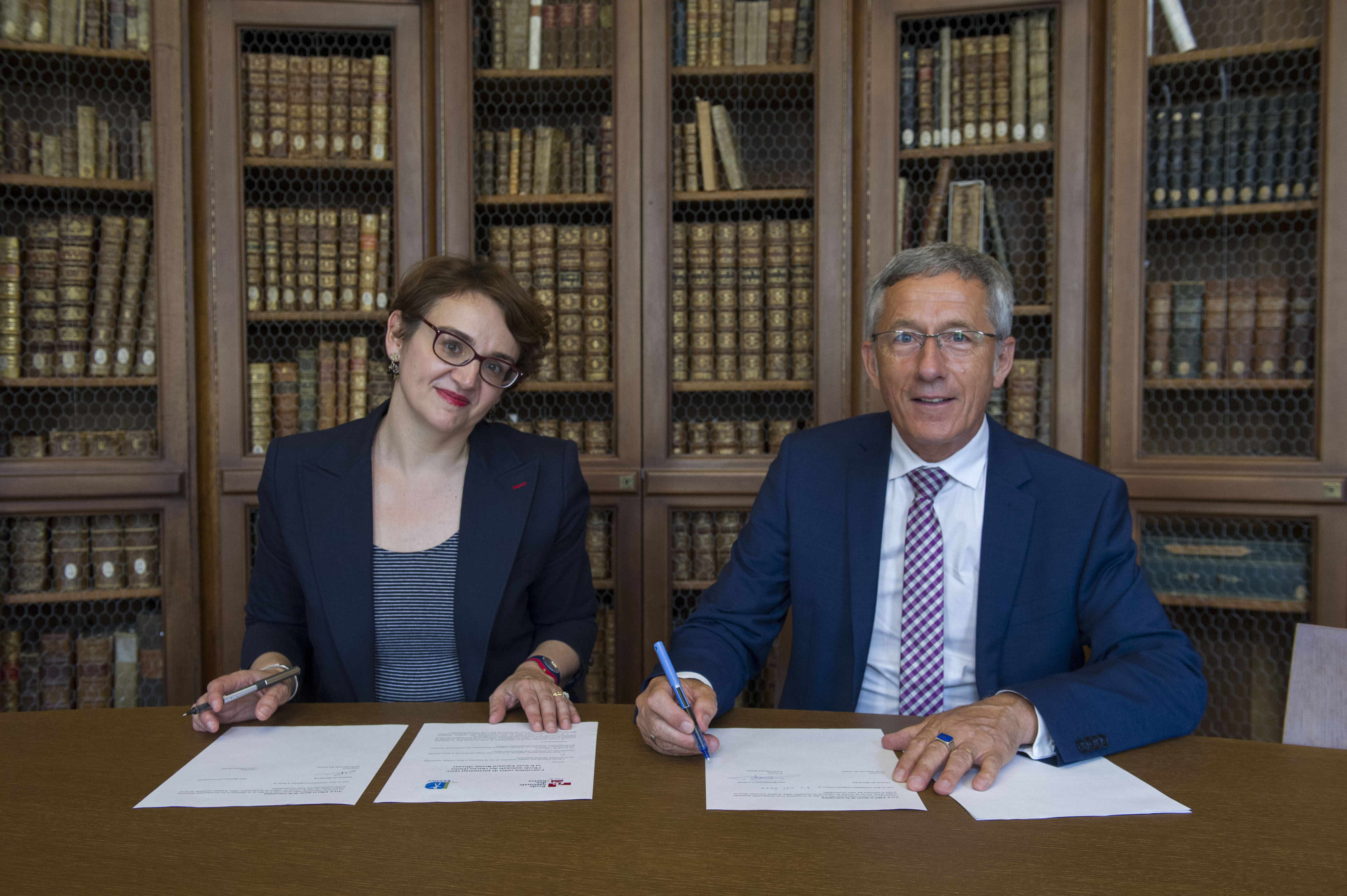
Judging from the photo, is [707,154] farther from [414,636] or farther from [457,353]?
[414,636]

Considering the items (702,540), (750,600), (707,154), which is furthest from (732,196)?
(750,600)

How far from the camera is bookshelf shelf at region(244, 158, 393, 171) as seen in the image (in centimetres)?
256

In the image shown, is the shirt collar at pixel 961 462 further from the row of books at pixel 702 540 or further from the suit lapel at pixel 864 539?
Result: the row of books at pixel 702 540

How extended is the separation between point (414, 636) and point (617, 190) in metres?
1.54

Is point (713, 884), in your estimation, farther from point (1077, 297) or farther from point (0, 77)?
point (0, 77)

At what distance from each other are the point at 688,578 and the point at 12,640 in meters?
2.05

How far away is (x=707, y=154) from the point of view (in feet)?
8.63

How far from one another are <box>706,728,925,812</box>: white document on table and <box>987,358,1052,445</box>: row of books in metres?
1.70

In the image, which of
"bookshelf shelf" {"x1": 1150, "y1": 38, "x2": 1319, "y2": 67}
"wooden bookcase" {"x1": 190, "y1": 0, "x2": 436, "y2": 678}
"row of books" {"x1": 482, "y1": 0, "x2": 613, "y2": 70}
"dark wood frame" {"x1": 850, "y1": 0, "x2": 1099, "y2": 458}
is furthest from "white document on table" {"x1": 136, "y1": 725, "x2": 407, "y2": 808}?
"bookshelf shelf" {"x1": 1150, "y1": 38, "x2": 1319, "y2": 67}

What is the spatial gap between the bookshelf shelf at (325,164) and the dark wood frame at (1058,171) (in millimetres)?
1454

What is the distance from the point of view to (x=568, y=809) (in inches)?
35.4

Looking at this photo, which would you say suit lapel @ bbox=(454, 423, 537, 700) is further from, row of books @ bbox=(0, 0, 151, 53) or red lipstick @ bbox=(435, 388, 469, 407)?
row of books @ bbox=(0, 0, 151, 53)

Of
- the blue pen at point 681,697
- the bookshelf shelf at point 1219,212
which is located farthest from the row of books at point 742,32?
the blue pen at point 681,697

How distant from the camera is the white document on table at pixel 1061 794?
0.90 m
